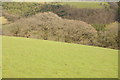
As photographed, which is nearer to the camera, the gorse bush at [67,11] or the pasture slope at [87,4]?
the gorse bush at [67,11]

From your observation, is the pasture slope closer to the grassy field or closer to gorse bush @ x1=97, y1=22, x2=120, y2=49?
gorse bush @ x1=97, y1=22, x2=120, y2=49

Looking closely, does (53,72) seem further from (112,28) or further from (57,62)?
(112,28)

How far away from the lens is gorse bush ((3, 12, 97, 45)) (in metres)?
17.2

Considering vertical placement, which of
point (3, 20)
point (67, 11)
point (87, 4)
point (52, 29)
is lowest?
point (52, 29)

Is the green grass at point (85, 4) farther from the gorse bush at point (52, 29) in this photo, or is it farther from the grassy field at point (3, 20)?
the grassy field at point (3, 20)

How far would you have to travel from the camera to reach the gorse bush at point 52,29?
17188 millimetres

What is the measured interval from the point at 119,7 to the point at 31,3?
10.1 m

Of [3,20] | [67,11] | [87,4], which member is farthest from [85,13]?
[3,20]

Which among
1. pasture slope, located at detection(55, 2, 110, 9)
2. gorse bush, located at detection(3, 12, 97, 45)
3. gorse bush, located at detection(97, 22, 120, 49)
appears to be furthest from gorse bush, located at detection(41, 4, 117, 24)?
gorse bush, located at detection(97, 22, 120, 49)

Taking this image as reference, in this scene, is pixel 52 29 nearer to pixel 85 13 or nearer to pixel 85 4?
pixel 85 13

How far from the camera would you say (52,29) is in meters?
18.2

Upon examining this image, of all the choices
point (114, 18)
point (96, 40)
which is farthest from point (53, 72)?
point (114, 18)

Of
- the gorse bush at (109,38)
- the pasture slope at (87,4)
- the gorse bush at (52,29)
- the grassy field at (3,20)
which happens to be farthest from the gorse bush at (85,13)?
the grassy field at (3,20)

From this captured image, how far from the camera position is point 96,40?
16.3m
